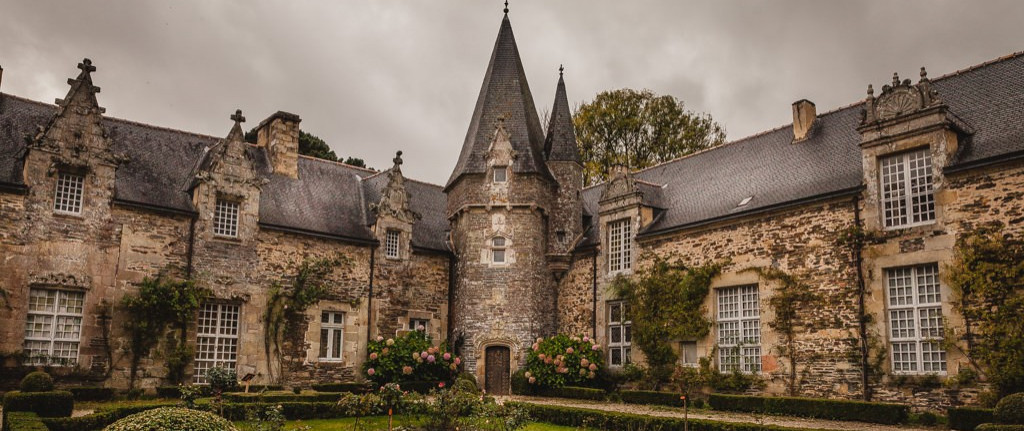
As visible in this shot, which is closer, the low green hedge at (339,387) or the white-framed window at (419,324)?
the low green hedge at (339,387)

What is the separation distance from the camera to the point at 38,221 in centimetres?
1867

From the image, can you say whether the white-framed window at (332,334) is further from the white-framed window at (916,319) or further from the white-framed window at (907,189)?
the white-framed window at (907,189)

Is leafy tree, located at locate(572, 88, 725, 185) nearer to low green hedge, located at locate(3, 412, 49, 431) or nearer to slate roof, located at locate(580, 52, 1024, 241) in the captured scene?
slate roof, located at locate(580, 52, 1024, 241)

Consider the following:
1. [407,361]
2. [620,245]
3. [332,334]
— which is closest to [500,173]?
[620,245]

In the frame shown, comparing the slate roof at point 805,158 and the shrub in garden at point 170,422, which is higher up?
the slate roof at point 805,158

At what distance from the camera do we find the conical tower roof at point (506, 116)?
25.5m

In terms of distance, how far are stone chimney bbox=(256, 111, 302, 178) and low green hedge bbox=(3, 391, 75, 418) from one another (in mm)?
12156

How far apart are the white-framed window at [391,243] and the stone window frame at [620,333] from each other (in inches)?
280

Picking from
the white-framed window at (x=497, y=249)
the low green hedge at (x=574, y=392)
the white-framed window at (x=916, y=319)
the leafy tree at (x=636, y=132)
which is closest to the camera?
the white-framed window at (x=916, y=319)

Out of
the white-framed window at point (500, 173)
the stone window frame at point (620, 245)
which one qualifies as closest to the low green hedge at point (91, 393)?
the white-framed window at point (500, 173)

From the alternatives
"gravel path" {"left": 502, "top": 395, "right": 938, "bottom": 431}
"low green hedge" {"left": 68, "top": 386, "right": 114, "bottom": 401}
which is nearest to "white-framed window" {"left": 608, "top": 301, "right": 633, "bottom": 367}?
"gravel path" {"left": 502, "top": 395, "right": 938, "bottom": 431}

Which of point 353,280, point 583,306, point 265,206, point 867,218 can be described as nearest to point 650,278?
point 583,306

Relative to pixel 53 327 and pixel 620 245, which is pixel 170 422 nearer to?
pixel 53 327

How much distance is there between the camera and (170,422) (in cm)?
702
